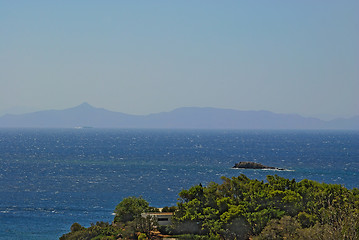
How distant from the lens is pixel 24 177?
11894 centimetres

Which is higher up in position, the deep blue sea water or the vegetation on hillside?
the vegetation on hillside

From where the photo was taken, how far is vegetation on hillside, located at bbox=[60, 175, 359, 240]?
46.8 meters

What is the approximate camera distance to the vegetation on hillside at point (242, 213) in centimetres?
A: 4681

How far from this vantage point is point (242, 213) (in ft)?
160

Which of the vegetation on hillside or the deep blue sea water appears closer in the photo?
the vegetation on hillside

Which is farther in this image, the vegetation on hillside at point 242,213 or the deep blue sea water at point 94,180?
the deep blue sea water at point 94,180

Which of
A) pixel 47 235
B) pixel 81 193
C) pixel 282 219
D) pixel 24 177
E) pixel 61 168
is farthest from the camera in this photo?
pixel 61 168

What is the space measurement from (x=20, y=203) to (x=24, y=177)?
121 feet

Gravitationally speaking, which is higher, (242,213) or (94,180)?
(242,213)

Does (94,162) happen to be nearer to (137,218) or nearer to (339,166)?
(339,166)

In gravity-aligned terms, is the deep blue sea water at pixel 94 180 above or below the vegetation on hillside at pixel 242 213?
below

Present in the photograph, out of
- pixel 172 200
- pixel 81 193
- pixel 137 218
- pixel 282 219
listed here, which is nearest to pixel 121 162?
pixel 81 193

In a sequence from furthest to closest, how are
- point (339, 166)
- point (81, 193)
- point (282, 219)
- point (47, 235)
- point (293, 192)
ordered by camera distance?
point (339, 166), point (81, 193), point (47, 235), point (293, 192), point (282, 219)

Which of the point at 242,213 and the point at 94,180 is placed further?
the point at 94,180
